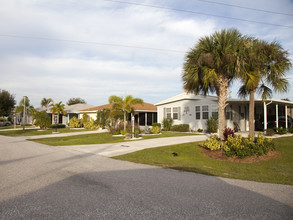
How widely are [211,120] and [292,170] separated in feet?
40.7

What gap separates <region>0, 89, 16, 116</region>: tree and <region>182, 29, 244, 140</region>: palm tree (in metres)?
41.3

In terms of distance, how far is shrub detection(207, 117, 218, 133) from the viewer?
20594 millimetres

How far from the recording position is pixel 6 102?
143 feet

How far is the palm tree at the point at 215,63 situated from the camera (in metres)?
11.5

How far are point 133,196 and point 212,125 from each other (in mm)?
16651

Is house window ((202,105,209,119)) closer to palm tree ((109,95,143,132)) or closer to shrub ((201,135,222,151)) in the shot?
palm tree ((109,95,143,132))

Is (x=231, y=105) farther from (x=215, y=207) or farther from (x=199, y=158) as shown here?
(x=215, y=207)

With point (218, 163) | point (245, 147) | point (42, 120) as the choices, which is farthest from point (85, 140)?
point (42, 120)

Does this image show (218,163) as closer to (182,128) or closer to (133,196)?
(133,196)

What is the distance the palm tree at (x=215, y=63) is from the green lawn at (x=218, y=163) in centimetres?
229

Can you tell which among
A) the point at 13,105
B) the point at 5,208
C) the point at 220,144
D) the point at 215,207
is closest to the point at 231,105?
the point at 220,144

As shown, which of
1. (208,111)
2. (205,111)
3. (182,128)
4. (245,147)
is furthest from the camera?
(182,128)

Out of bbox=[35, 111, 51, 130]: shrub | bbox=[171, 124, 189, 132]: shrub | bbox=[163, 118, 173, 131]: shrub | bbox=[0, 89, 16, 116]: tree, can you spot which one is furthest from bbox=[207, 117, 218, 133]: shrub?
bbox=[0, 89, 16, 116]: tree

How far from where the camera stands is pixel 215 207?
4.50 meters
